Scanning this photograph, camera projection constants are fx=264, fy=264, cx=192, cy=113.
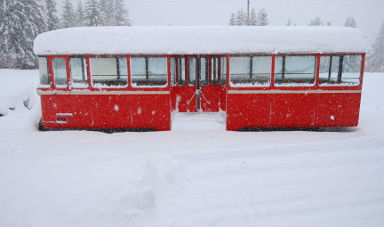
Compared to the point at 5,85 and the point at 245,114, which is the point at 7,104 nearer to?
the point at 5,85

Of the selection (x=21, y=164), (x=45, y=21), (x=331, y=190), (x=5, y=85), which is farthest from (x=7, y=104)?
(x=45, y=21)

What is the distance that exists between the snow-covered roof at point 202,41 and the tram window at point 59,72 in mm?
294

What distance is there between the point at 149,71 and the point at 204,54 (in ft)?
6.48

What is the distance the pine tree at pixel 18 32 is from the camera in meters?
22.3

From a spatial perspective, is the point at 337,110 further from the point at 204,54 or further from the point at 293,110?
the point at 204,54

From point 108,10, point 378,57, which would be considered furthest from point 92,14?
point 378,57

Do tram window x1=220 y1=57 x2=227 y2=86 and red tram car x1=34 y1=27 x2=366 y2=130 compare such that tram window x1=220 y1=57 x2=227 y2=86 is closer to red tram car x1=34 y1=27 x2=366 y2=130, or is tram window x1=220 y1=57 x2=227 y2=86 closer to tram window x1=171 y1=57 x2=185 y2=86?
tram window x1=171 y1=57 x2=185 y2=86

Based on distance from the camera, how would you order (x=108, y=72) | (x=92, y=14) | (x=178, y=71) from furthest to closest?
(x=92, y=14)
(x=178, y=71)
(x=108, y=72)

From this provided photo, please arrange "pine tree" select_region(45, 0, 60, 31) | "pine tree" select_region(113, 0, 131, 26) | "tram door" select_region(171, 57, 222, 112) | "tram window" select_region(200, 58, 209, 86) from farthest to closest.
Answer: "pine tree" select_region(113, 0, 131, 26) < "pine tree" select_region(45, 0, 60, 31) < "tram window" select_region(200, 58, 209, 86) < "tram door" select_region(171, 57, 222, 112)

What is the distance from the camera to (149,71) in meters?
8.99

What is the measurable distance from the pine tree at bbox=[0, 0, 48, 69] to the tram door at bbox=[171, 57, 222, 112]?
18.7 m

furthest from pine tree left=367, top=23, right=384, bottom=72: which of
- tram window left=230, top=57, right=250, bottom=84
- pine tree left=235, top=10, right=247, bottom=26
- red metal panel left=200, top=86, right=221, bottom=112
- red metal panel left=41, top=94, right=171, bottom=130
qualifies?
red metal panel left=41, top=94, right=171, bottom=130

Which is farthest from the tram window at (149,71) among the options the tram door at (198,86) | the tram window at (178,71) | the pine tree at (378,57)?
the pine tree at (378,57)

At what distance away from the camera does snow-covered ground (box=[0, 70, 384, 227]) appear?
4.29 meters
